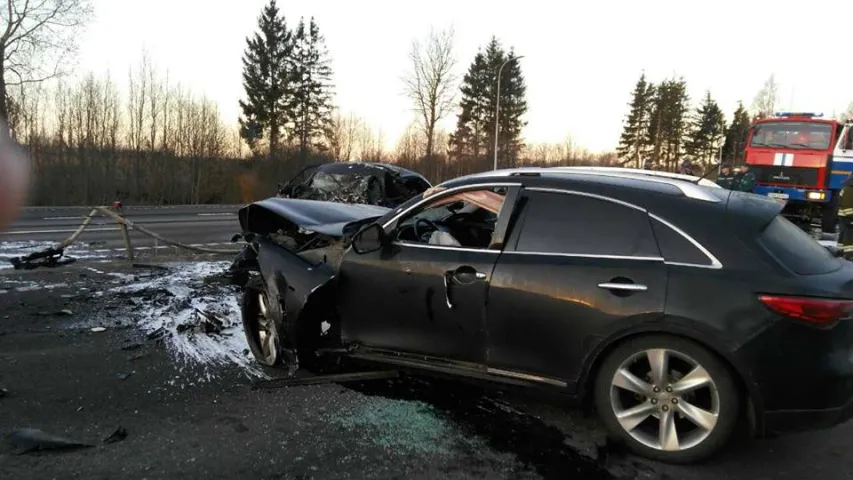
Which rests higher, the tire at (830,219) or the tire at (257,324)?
the tire at (830,219)

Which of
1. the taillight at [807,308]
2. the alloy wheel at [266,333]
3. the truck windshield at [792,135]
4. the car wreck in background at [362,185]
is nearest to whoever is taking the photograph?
the taillight at [807,308]

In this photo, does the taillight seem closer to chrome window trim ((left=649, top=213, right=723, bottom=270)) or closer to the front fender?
chrome window trim ((left=649, top=213, right=723, bottom=270))

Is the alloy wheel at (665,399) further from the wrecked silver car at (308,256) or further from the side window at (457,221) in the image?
the wrecked silver car at (308,256)

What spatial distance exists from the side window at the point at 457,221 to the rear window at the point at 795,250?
5.23ft

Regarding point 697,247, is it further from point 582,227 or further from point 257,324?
point 257,324

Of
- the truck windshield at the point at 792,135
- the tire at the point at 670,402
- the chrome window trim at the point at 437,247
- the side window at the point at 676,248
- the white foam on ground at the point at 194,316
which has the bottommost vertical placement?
the white foam on ground at the point at 194,316

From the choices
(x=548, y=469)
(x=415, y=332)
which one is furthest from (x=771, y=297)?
(x=415, y=332)

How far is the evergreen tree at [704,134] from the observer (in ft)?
228

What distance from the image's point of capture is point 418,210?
13.7 ft

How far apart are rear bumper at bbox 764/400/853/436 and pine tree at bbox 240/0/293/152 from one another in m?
42.0

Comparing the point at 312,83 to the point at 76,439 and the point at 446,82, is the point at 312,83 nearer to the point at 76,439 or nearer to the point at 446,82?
the point at 446,82

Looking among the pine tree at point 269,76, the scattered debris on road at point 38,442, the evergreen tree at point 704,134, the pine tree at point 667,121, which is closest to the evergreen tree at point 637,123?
the pine tree at point 667,121

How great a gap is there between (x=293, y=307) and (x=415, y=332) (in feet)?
3.21

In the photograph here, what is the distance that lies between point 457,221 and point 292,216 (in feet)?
4.63
